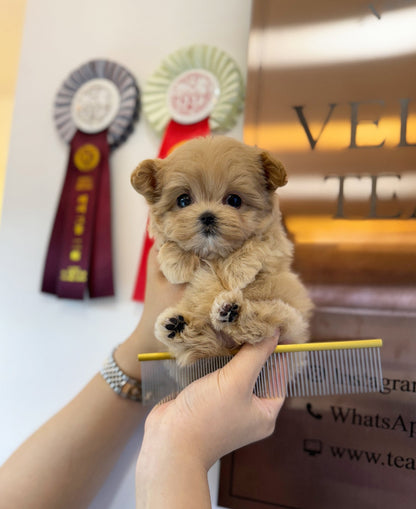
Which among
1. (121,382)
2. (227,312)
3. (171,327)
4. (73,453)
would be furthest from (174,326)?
(73,453)

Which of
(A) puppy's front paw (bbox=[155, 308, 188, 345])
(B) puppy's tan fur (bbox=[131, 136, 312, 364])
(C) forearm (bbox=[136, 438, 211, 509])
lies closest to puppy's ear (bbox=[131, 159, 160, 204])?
(B) puppy's tan fur (bbox=[131, 136, 312, 364])

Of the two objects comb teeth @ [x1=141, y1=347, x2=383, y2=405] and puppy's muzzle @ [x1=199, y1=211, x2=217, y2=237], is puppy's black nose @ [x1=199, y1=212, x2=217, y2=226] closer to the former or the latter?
puppy's muzzle @ [x1=199, y1=211, x2=217, y2=237]

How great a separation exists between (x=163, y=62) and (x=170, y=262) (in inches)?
34.9

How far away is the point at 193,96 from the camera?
4.16ft

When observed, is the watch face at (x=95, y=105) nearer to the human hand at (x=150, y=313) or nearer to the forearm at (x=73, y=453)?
the human hand at (x=150, y=313)

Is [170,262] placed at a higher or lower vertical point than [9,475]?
higher

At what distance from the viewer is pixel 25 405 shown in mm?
1472

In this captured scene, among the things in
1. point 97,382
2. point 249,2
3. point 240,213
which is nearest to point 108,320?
point 97,382

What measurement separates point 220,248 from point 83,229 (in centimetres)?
84

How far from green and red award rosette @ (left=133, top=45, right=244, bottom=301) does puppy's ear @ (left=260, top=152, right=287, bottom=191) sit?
1.78ft

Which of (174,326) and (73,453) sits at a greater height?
(174,326)

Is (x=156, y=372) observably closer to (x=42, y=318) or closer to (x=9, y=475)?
(x=9, y=475)

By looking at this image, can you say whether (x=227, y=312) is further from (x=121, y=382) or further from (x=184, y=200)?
(x=121, y=382)

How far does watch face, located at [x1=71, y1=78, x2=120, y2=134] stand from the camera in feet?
4.62
